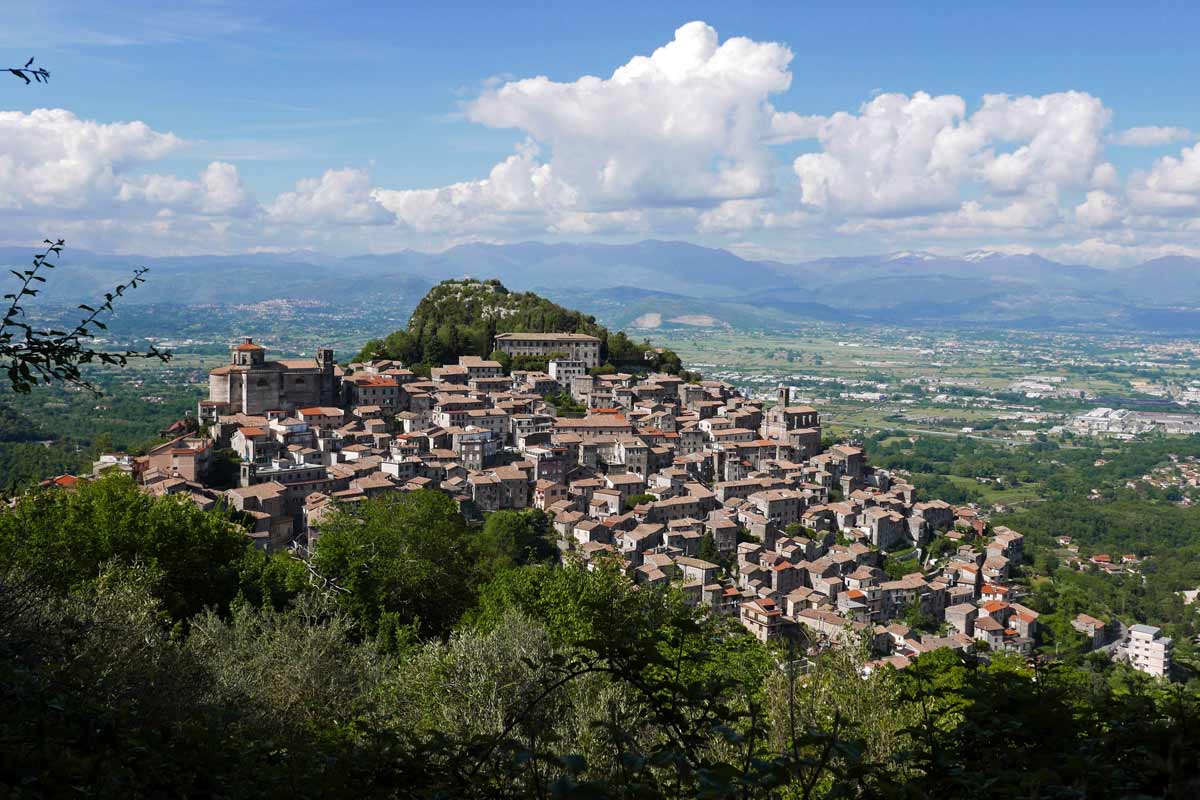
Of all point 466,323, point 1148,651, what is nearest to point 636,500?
point 1148,651

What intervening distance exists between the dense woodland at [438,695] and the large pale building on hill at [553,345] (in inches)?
1122

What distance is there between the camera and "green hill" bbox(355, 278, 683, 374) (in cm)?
5216

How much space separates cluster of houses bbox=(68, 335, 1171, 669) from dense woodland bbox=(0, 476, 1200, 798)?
9822 millimetres

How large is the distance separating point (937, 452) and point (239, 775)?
320 feet

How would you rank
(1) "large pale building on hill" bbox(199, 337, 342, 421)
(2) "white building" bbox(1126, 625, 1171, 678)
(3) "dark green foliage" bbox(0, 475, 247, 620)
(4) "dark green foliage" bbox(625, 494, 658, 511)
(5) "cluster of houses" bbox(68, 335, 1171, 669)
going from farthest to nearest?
(1) "large pale building on hill" bbox(199, 337, 342, 421) < (4) "dark green foliage" bbox(625, 494, 658, 511) < (2) "white building" bbox(1126, 625, 1171, 678) < (5) "cluster of houses" bbox(68, 335, 1171, 669) < (3) "dark green foliage" bbox(0, 475, 247, 620)

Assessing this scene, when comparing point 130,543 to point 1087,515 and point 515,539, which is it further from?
point 1087,515

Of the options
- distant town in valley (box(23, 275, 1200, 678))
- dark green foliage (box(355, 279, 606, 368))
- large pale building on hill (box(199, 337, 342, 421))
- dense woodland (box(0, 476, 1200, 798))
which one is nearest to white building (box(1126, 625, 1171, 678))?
distant town in valley (box(23, 275, 1200, 678))

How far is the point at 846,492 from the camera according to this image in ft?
152

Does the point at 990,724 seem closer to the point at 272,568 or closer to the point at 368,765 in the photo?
the point at 368,765

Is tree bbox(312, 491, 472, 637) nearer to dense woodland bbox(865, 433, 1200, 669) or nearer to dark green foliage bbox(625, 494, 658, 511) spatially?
dark green foliage bbox(625, 494, 658, 511)

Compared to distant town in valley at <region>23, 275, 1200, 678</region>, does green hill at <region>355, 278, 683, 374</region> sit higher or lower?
higher

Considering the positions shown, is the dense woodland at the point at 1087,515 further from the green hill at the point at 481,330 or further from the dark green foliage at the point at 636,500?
the green hill at the point at 481,330

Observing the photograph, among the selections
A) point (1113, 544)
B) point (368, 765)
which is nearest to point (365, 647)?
point (368, 765)

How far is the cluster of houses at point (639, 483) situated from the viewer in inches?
1315
